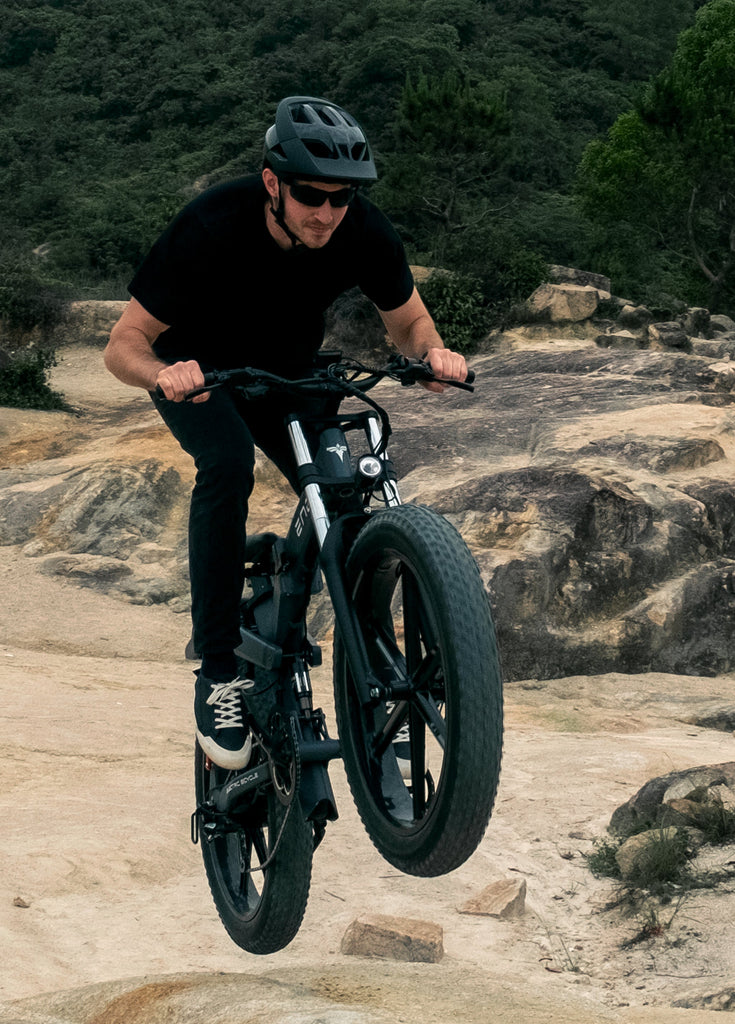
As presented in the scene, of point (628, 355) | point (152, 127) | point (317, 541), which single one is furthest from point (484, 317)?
point (152, 127)

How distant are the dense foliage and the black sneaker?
2516cm

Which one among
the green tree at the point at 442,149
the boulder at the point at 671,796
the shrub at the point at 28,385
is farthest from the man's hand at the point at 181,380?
the green tree at the point at 442,149

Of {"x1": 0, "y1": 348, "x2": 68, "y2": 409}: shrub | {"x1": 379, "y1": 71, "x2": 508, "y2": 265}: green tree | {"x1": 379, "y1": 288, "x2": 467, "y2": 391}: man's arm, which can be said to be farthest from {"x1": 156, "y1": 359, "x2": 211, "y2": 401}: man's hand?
{"x1": 379, "y1": 71, "x2": 508, "y2": 265}: green tree

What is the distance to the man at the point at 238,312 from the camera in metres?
3.27

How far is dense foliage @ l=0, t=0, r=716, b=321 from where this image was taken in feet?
100

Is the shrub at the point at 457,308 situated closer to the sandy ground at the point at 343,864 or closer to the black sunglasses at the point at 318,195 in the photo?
the sandy ground at the point at 343,864

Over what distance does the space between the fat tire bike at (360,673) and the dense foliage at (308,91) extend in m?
25.3

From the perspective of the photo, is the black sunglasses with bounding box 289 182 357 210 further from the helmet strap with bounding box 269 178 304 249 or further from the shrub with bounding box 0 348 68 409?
the shrub with bounding box 0 348 68 409

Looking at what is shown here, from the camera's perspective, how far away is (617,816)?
248 inches

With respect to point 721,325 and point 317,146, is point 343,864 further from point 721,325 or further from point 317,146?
point 721,325

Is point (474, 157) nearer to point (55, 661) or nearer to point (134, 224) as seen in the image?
point (134, 224)

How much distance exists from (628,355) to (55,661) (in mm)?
7430

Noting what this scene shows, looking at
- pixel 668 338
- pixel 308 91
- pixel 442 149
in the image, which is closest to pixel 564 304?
pixel 668 338

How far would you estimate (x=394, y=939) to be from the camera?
488 cm
